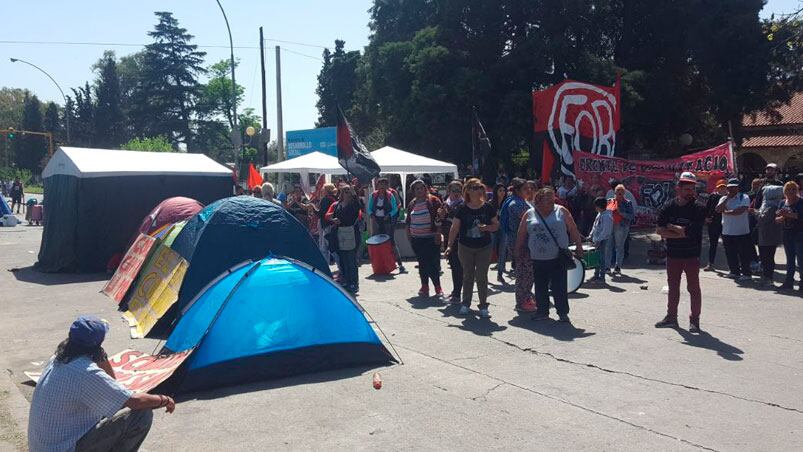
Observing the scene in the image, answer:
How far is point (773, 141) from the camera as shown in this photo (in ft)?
125

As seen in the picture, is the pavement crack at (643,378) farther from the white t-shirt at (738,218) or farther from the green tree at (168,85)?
the green tree at (168,85)

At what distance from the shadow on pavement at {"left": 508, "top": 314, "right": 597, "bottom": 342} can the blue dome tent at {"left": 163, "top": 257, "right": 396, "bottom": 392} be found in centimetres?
219

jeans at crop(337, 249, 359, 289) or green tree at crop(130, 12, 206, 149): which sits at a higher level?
green tree at crop(130, 12, 206, 149)

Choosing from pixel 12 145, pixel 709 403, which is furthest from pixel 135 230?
pixel 12 145

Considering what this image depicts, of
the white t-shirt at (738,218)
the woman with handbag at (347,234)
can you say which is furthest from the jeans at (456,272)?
the white t-shirt at (738,218)

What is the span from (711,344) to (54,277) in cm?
1224

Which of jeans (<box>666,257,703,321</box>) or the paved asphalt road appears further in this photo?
jeans (<box>666,257,703,321</box>)

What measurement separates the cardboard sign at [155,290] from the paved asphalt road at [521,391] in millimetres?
293

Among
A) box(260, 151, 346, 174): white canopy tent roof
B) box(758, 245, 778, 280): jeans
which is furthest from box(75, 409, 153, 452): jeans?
box(260, 151, 346, 174): white canopy tent roof

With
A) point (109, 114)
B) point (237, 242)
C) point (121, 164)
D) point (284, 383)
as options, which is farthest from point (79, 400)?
point (109, 114)

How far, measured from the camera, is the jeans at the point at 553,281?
28.6ft

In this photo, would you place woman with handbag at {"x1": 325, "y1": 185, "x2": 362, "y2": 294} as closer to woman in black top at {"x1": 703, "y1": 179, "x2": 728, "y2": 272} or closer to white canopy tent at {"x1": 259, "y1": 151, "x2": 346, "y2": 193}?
woman in black top at {"x1": 703, "y1": 179, "x2": 728, "y2": 272}

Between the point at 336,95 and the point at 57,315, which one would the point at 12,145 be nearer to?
the point at 336,95

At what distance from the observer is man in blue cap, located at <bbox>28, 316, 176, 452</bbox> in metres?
3.94
